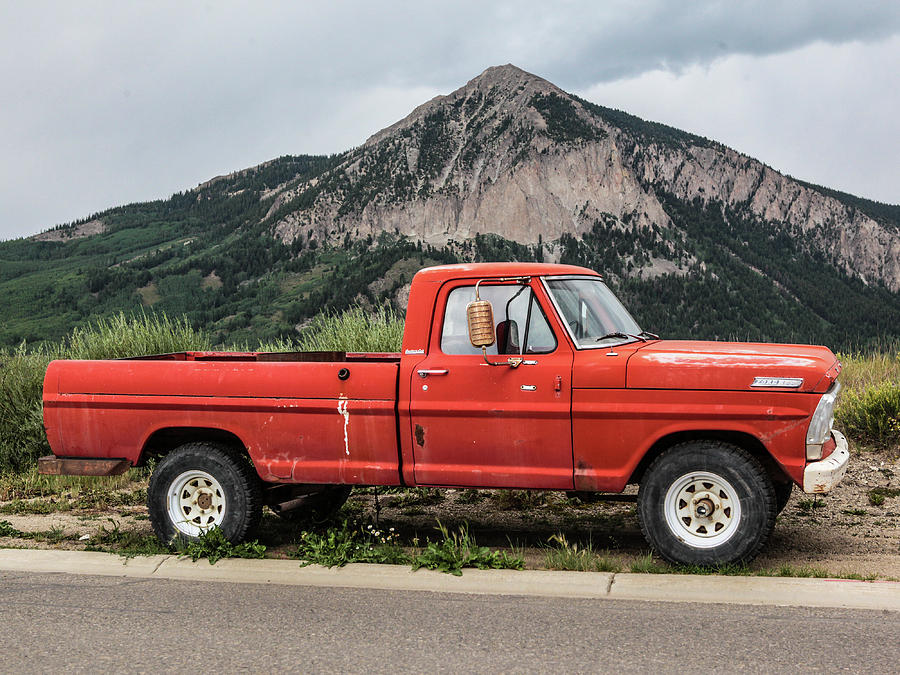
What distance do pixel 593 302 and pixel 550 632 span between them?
2.53m

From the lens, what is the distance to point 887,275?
19162 centimetres

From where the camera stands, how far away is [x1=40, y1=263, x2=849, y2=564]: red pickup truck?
17.8 feet

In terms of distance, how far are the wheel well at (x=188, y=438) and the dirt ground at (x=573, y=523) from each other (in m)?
0.75

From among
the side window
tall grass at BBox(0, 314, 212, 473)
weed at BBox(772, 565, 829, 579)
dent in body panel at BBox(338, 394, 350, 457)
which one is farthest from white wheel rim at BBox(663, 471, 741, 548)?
tall grass at BBox(0, 314, 212, 473)

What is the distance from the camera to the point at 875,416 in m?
9.62

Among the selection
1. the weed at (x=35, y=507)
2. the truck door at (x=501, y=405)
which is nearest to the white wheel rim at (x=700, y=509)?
the truck door at (x=501, y=405)

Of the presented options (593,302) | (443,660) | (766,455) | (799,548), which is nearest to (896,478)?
(799,548)

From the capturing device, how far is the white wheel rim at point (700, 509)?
5.50 metres

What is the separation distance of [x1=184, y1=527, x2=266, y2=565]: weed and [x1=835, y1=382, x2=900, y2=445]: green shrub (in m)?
6.95

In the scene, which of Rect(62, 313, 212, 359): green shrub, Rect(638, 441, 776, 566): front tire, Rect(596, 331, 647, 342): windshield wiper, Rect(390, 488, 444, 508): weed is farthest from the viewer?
Rect(62, 313, 212, 359): green shrub

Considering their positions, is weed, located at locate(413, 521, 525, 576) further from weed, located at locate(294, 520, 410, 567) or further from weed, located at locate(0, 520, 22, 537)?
weed, located at locate(0, 520, 22, 537)

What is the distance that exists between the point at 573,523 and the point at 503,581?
6.43ft

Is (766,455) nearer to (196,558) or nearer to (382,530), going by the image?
(382,530)

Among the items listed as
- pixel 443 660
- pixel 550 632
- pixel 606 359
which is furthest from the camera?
pixel 606 359
